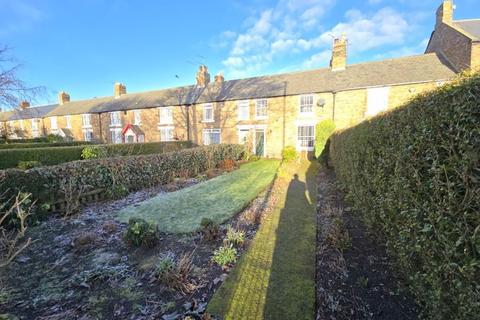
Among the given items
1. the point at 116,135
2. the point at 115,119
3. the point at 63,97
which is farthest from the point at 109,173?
the point at 63,97

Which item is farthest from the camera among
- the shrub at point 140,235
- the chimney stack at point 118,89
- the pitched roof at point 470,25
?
the chimney stack at point 118,89

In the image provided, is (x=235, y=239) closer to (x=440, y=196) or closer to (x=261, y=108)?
(x=440, y=196)

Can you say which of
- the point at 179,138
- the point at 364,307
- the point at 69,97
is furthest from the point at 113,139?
the point at 364,307

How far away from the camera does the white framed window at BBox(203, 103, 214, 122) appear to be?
22914 millimetres

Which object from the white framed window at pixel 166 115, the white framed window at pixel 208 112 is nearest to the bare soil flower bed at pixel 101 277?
the white framed window at pixel 208 112

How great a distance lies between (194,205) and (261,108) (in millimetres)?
15001

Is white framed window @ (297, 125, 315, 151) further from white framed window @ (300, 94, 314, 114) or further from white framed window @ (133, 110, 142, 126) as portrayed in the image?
white framed window @ (133, 110, 142, 126)

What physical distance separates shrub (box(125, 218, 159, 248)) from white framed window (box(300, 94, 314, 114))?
54.4 ft

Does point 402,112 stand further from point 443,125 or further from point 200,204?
point 200,204

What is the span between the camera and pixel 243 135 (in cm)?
2150

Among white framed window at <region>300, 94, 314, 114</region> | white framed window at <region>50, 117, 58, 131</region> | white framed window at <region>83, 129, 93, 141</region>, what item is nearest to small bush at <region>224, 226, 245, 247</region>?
white framed window at <region>300, 94, 314, 114</region>

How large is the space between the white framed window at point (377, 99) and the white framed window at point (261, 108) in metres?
7.82

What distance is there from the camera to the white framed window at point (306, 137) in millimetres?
18531

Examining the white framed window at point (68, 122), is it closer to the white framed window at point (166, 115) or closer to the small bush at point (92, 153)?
the white framed window at point (166, 115)
